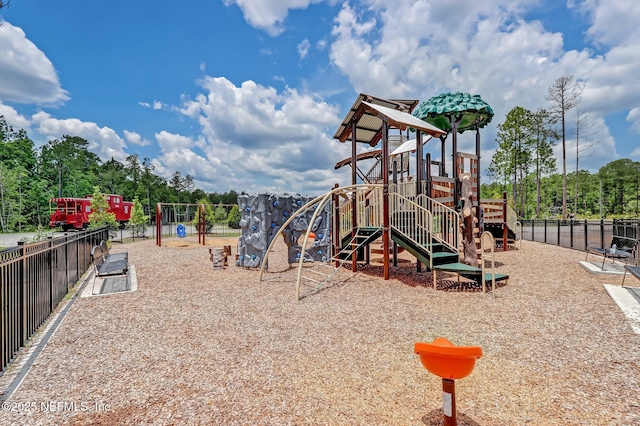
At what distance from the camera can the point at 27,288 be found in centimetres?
440

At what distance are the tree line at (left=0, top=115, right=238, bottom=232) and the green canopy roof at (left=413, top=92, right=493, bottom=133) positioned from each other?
2996 cm

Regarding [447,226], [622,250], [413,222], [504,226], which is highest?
[413,222]

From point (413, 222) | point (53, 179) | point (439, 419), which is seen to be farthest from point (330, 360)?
point (53, 179)

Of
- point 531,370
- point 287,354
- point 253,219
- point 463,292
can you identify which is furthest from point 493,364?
point 253,219

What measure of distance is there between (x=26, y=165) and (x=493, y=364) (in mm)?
60627

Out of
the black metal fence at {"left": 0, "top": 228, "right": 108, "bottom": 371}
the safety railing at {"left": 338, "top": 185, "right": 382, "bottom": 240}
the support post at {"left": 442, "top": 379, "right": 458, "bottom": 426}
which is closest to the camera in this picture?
the support post at {"left": 442, "top": 379, "right": 458, "bottom": 426}

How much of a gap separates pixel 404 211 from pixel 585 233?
935cm

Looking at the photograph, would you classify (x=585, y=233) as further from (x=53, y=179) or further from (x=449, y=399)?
(x=53, y=179)

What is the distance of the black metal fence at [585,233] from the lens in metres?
9.63

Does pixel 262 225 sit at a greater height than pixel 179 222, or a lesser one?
greater

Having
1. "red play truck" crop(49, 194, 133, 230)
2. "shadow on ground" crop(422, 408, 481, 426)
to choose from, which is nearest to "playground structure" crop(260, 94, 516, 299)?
"shadow on ground" crop(422, 408, 481, 426)

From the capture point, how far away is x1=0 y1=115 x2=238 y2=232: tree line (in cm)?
3597

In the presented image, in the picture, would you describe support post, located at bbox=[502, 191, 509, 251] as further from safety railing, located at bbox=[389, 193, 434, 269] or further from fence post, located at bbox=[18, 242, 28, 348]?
fence post, located at bbox=[18, 242, 28, 348]

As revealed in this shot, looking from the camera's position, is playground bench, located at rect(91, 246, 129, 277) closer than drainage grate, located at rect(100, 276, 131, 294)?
Yes
